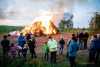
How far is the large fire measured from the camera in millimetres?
5254

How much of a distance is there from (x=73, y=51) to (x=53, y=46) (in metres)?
0.41

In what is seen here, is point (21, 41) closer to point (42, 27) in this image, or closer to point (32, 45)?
point (32, 45)

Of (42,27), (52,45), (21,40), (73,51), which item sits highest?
(42,27)

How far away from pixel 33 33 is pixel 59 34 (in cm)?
52

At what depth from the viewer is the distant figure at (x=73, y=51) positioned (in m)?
5.23

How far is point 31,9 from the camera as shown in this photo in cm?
528

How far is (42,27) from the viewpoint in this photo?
5285 millimetres

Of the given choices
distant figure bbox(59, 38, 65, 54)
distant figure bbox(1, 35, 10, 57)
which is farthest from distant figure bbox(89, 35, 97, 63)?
distant figure bbox(1, 35, 10, 57)

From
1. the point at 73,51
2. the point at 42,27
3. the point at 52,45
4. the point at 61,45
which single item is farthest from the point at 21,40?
the point at 73,51

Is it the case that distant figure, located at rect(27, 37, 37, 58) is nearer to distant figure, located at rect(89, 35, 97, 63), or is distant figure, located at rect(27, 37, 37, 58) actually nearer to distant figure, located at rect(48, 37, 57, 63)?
distant figure, located at rect(48, 37, 57, 63)

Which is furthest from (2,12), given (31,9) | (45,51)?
(45,51)

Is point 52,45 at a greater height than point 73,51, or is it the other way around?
point 52,45

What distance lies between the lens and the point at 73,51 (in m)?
5.24

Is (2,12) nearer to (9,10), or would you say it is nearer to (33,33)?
(9,10)
